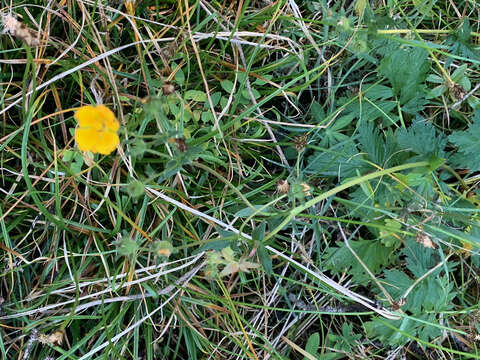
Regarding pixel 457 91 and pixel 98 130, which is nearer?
pixel 98 130

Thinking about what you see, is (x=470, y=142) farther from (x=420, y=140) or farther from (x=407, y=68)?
(x=407, y=68)

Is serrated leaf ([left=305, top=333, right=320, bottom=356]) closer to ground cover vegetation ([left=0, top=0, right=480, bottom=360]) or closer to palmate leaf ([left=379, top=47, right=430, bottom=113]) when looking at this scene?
ground cover vegetation ([left=0, top=0, right=480, bottom=360])

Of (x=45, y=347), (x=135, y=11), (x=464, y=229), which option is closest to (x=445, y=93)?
(x=464, y=229)

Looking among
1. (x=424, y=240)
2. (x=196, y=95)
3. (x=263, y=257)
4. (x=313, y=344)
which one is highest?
(x=196, y=95)

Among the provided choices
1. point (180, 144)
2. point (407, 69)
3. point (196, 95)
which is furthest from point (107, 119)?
point (407, 69)

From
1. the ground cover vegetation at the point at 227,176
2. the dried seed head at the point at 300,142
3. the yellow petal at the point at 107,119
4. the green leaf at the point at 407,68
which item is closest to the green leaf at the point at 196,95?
the ground cover vegetation at the point at 227,176

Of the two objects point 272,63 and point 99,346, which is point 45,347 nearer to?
point 99,346
